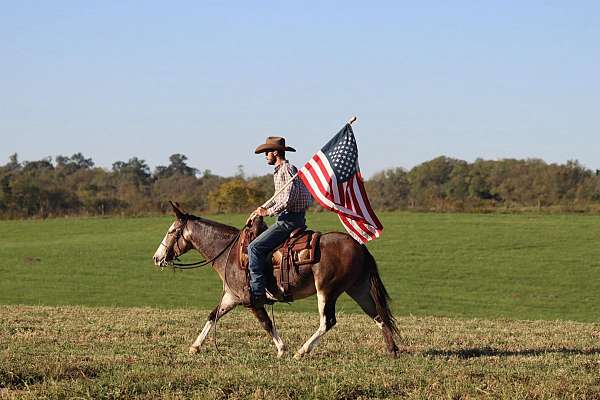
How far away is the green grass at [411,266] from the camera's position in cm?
3158

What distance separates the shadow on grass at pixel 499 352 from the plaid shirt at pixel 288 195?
2.61 metres

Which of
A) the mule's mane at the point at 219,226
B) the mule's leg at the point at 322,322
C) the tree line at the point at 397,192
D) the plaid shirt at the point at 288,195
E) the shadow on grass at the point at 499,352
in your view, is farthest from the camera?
the tree line at the point at 397,192

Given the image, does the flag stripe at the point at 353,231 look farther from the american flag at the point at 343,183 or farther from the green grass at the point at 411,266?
the green grass at the point at 411,266

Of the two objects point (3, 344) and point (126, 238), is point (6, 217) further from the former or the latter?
point (3, 344)

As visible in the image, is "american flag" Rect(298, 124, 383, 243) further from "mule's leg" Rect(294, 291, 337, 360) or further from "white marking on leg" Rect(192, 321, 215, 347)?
"white marking on leg" Rect(192, 321, 215, 347)

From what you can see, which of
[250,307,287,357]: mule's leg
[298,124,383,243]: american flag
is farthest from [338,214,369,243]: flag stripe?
[250,307,287,357]: mule's leg

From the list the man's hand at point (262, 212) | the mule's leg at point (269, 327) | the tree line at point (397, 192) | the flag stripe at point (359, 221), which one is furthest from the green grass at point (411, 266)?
the man's hand at point (262, 212)

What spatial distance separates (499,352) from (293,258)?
3208mm

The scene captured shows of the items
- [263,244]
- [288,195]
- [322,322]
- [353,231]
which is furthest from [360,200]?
[322,322]

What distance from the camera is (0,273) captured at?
40469 millimetres

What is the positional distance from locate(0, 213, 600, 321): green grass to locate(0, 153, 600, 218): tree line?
487cm

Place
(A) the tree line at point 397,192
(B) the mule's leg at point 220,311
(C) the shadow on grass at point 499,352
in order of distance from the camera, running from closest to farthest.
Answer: (C) the shadow on grass at point 499,352
(B) the mule's leg at point 220,311
(A) the tree line at point 397,192

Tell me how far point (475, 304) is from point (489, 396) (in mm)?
23157

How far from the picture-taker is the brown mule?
11.4 m
